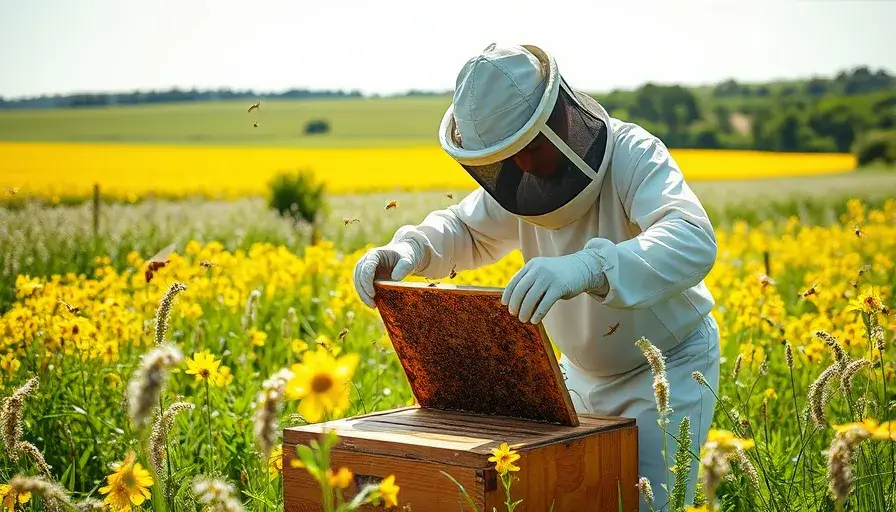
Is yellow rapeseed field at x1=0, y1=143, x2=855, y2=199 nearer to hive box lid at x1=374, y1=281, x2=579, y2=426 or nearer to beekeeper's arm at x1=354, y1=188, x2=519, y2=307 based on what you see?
beekeeper's arm at x1=354, y1=188, x2=519, y2=307

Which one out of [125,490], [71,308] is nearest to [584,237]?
[125,490]

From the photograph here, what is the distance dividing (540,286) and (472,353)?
1.73 feet

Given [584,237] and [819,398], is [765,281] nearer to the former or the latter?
[584,237]

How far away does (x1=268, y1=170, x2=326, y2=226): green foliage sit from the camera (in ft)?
60.2

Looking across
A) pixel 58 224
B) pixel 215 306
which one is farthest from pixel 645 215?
pixel 58 224

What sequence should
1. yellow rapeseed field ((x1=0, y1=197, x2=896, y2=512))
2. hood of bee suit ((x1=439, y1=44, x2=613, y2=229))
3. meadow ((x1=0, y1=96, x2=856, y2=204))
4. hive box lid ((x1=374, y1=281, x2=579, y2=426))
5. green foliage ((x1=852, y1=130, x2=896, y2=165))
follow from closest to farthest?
yellow rapeseed field ((x1=0, y1=197, x2=896, y2=512))
hive box lid ((x1=374, y1=281, x2=579, y2=426))
hood of bee suit ((x1=439, y1=44, x2=613, y2=229))
meadow ((x1=0, y1=96, x2=856, y2=204))
green foliage ((x1=852, y1=130, x2=896, y2=165))

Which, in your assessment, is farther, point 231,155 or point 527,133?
point 231,155

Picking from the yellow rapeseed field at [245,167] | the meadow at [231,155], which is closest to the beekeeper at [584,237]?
the meadow at [231,155]

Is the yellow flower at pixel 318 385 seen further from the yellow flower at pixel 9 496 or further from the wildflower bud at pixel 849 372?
the wildflower bud at pixel 849 372

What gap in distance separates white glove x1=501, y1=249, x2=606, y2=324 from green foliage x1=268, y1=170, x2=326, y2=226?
15219 millimetres

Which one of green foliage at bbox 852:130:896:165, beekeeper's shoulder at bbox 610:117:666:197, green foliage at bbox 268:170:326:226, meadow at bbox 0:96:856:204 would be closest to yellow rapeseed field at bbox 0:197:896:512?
beekeeper's shoulder at bbox 610:117:666:197

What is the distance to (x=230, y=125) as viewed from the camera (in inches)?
1617

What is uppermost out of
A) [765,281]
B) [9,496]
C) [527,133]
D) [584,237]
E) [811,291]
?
[527,133]

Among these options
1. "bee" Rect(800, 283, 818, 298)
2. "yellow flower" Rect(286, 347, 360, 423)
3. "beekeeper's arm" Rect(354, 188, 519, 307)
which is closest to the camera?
"yellow flower" Rect(286, 347, 360, 423)
